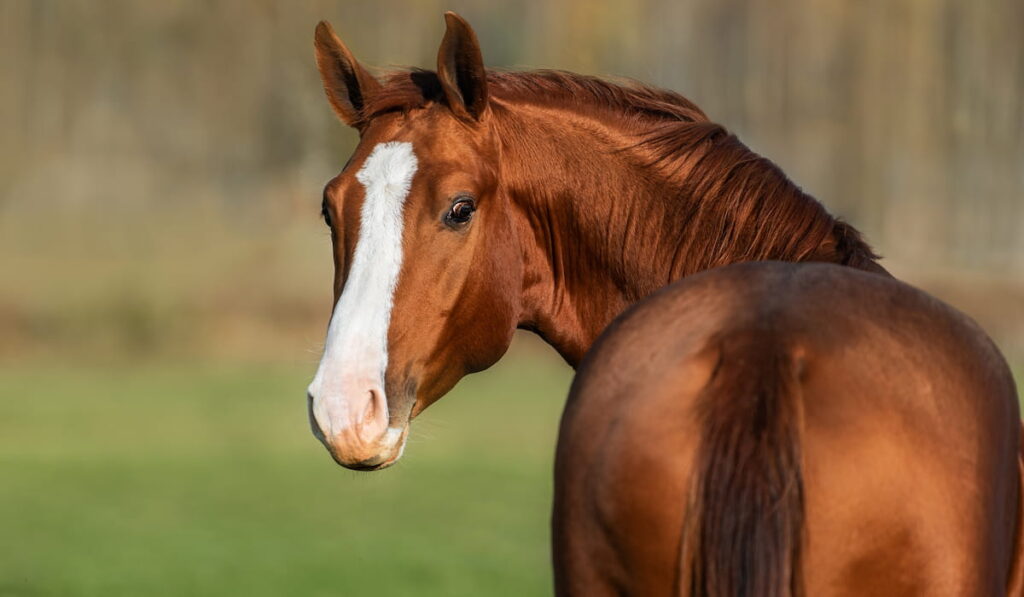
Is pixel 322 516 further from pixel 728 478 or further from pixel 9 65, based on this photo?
pixel 9 65

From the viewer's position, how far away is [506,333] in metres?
3.41

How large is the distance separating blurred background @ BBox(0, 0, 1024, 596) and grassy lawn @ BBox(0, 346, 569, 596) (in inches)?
3.7

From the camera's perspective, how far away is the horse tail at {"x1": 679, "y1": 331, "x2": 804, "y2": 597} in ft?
6.52

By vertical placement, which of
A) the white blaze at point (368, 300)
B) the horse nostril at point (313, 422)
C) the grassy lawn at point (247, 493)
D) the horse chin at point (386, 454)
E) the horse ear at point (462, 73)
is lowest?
the grassy lawn at point (247, 493)

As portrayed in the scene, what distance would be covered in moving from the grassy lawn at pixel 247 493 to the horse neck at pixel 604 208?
20.8 inches

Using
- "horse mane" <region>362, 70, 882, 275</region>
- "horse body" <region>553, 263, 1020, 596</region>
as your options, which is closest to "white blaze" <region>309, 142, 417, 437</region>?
"horse mane" <region>362, 70, 882, 275</region>

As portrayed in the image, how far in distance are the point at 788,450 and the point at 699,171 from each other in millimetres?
1560

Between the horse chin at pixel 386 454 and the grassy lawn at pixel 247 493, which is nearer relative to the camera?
the horse chin at pixel 386 454

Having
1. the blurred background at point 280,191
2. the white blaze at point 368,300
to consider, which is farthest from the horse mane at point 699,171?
the blurred background at point 280,191

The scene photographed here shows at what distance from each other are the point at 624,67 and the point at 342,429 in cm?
2498

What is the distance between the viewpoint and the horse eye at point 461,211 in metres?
3.19

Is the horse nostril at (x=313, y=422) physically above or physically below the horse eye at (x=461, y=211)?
below

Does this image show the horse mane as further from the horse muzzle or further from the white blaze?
the horse muzzle

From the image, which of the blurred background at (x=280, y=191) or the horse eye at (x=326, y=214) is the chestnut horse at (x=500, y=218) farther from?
the blurred background at (x=280, y=191)
